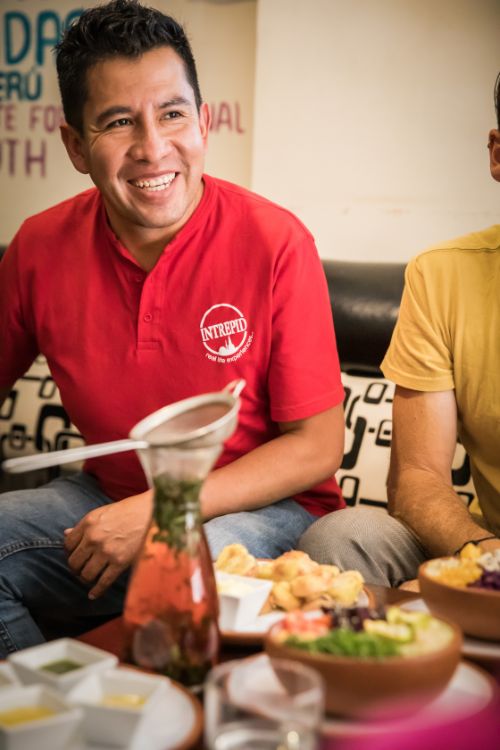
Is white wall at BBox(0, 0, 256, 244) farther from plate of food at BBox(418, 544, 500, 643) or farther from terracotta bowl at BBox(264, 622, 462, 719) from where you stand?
terracotta bowl at BBox(264, 622, 462, 719)

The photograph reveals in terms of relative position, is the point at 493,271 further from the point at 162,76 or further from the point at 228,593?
the point at 228,593

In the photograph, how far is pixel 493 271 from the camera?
5.76 feet

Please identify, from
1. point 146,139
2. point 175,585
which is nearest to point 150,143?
point 146,139

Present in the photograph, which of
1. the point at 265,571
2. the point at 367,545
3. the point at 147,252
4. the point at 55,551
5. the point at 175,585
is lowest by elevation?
the point at 55,551

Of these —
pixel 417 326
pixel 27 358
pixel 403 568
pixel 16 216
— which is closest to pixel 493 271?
pixel 417 326

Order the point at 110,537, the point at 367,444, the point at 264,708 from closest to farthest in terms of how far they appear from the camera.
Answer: the point at 264,708 → the point at 110,537 → the point at 367,444

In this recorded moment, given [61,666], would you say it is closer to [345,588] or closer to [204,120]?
[345,588]

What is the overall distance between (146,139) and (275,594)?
3.13ft

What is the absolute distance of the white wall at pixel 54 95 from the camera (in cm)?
311

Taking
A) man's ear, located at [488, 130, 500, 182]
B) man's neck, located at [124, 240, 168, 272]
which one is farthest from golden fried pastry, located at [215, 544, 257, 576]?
man's ear, located at [488, 130, 500, 182]

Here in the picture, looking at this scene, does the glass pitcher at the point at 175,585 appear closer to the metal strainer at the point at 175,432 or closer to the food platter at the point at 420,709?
the metal strainer at the point at 175,432

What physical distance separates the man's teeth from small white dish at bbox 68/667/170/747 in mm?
1089

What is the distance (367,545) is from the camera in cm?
158

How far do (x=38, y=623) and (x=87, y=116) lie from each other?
1.01m
